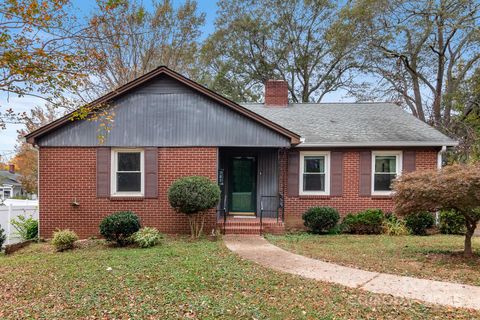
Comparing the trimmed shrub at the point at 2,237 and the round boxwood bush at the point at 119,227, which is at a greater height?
the round boxwood bush at the point at 119,227

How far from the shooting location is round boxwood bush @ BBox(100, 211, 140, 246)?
8.96 metres

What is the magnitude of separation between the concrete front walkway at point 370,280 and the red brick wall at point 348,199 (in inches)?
134

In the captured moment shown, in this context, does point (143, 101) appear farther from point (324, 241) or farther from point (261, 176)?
point (324, 241)

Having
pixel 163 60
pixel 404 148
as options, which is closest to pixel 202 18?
pixel 163 60

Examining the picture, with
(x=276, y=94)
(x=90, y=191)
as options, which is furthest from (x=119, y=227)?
(x=276, y=94)

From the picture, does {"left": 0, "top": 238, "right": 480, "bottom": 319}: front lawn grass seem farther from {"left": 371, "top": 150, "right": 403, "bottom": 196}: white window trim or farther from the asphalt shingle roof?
{"left": 371, "top": 150, "right": 403, "bottom": 196}: white window trim

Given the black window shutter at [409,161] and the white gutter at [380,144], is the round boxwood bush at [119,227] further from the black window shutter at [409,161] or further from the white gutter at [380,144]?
the black window shutter at [409,161]

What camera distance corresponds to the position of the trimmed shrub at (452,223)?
10953 mm

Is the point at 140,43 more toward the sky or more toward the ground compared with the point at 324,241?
more toward the sky

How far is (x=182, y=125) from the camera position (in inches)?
419

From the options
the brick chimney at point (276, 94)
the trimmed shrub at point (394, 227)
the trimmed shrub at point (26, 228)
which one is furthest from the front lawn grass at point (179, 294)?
the brick chimney at point (276, 94)

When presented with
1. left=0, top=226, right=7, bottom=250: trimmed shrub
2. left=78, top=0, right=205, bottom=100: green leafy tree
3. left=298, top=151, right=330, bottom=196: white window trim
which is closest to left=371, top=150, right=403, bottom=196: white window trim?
left=298, top=151, right=330, bottom=196: white window trim

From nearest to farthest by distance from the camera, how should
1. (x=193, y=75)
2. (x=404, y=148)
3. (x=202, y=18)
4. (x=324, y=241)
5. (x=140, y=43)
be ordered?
(x=324, y=241)
(x=404, y=148)
(x=140, y=43)
(x=202, y=18)
(x=193, y=75)

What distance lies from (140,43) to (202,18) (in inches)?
178
